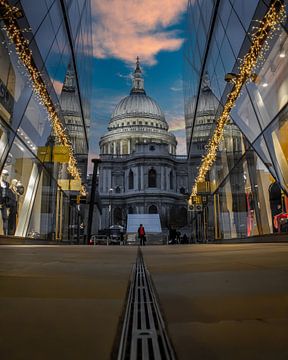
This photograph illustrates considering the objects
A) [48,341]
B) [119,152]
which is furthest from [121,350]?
[119,152]

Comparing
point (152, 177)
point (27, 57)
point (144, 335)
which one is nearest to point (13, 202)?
point (27, 57)

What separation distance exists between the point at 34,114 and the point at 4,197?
3.22m

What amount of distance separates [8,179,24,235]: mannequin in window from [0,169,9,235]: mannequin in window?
0.76 ft

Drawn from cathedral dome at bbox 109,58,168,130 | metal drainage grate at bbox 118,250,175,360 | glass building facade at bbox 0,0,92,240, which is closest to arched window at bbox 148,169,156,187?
cathedral dome at bbox 109,58,168,130

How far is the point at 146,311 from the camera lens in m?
1.38

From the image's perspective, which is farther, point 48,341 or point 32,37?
point 32,37

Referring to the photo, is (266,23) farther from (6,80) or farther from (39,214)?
(39,214)

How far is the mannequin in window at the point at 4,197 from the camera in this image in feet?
30.2

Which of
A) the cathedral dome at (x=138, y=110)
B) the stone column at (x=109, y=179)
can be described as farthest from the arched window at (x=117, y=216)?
the cathedral dome at (x=138, y=110)

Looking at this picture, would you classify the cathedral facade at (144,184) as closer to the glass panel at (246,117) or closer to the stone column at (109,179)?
the stone column at (109,179)

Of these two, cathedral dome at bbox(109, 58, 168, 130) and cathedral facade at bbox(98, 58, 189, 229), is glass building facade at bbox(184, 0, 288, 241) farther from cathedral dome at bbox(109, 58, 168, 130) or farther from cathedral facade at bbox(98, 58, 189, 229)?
cathedral dome at bbox(109, 58, 168, 130)

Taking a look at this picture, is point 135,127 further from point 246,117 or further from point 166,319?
point 166,319

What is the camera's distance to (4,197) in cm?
968

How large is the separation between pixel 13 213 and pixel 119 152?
83.7m
